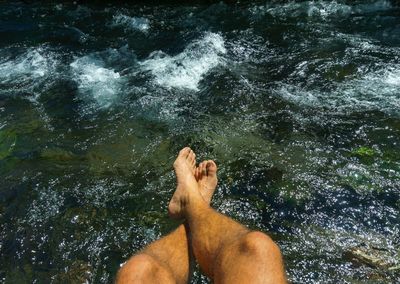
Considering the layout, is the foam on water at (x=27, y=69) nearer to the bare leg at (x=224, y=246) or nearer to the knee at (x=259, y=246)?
the bare leg at (x=224, y=246)

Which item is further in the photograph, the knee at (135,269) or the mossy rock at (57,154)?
the mossy rock at (57,154)

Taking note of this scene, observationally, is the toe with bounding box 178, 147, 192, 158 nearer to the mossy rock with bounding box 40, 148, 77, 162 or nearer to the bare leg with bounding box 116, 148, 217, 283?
the bare leg with bounding box 116, 148, 217, 283

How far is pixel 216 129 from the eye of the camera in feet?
15.0

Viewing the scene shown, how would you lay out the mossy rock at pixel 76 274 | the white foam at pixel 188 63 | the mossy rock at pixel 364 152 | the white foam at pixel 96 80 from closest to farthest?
the mossy rock at pixel 76 274
the mossy rock at pixel 364 152
the white foam at pixel 96 80
the white foam at pixel 188 63

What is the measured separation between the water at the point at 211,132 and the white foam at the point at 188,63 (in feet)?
0.10

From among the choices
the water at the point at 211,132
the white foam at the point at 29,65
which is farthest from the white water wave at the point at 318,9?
the white foam at the point at 29,65

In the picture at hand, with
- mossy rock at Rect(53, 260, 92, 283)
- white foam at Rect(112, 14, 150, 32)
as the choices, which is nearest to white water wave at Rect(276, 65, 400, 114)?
mossy rock at Rect(53, 260, 92, 283)

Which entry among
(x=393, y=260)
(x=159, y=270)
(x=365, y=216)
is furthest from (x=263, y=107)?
(x=159, y=270)

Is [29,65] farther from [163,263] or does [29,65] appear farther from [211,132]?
[163,263]

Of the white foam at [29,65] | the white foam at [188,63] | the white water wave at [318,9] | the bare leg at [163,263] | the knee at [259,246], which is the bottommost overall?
the white foam at [29,65]

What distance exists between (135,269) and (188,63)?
4025 mm

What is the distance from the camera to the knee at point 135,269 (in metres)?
2.37

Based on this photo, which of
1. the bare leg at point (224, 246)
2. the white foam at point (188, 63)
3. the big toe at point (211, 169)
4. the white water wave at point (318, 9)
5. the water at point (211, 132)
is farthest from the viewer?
the white water wave at point (318, 9)

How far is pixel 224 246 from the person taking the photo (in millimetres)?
2600
